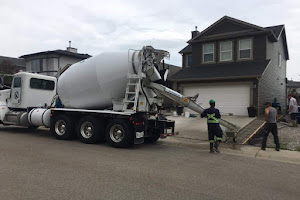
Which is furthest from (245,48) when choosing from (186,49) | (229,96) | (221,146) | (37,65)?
(37,65)

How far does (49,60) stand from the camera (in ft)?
101

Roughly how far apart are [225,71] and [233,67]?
741mm

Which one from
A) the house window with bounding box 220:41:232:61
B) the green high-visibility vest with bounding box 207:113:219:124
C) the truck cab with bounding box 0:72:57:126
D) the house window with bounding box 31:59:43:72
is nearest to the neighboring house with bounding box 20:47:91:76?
the house window with bounding box 31:59:43:72

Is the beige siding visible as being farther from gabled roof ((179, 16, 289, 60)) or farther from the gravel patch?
the gravel patch

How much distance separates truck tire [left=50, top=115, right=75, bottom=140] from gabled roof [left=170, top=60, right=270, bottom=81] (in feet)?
34.2

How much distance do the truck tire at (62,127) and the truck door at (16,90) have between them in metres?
2.87

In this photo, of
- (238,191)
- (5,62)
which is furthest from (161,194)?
(5,62)

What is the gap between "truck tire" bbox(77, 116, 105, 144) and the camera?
9711 millimetres

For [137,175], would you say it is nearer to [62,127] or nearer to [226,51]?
[62,127]

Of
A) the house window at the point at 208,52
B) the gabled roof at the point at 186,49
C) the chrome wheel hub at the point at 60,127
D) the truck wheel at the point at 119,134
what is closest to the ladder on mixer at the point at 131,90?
the truck wheel at the point at 119,134

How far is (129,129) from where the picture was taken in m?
9.04

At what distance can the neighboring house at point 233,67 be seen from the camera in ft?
56.8

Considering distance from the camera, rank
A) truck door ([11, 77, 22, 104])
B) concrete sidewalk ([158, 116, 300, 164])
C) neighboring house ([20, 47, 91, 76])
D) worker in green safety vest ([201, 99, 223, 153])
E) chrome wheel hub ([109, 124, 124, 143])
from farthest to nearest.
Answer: neighboring house ([20, 47, 91, 76]) → truck door ([11, 77, 22, 104]) → chrome wheel hub ([109, 124, 124, 143]) → worker in green safety vest ([201, 99, 223, 153]) → concrete sidewalk ([158, 116, 300, 164])

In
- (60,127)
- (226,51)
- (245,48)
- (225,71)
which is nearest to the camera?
(60,127)
